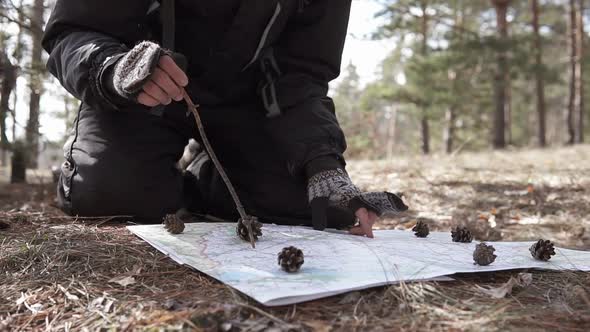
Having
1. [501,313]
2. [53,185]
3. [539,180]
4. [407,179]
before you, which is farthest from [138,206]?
[539,180]

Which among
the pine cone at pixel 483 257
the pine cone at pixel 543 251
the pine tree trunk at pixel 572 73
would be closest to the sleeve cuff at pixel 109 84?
the pine cone at pixel 483 257

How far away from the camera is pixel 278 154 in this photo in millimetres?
2125

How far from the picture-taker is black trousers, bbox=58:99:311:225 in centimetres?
185

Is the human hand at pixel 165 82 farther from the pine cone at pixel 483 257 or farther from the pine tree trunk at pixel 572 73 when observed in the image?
the pine tree trunk at pixel 572 73

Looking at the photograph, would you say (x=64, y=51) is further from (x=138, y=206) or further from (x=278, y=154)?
(x=278, y=154)

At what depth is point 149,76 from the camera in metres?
1.27

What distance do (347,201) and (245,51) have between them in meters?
0.83

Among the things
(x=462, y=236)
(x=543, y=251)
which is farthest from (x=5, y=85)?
(x=543, y=251)

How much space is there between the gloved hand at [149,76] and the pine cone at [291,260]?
54 cm

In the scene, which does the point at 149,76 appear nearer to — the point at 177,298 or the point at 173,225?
the point at 173,225

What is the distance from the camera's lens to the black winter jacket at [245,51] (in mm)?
1659

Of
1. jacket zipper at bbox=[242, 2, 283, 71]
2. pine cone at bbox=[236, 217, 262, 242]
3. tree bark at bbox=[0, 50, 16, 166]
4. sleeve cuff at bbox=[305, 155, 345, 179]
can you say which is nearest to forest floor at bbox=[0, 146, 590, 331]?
pine cone at bbox=[236, 217, 262, 242]

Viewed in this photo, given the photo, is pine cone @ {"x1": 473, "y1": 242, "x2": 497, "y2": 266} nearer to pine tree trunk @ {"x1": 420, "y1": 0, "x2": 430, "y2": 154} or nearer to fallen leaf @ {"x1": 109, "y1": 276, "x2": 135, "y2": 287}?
fallen leaf @ {"x1": 109, "y1": 276, "x2": 135, "y2": 287}

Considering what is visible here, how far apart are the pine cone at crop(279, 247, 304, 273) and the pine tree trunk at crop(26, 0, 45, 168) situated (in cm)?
268
